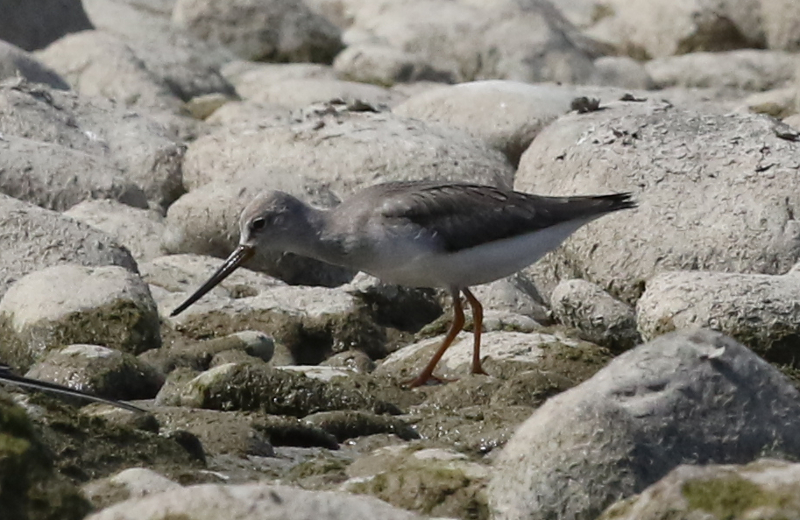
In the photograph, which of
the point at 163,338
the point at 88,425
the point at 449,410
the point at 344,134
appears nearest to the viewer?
the point at 88,425

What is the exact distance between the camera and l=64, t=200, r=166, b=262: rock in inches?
513

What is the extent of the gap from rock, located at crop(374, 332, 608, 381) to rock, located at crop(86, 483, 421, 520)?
5218mm

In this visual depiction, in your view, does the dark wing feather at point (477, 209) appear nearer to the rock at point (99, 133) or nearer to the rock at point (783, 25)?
the rock at point (99, 133)

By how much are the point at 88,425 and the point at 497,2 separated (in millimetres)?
17165

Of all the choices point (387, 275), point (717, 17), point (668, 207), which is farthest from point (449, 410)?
point (717, 17)

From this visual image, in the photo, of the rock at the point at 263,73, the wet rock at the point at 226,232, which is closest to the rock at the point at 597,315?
the wet rock at the point at 226,232

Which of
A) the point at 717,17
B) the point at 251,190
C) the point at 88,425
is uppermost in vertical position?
the point at 88,425

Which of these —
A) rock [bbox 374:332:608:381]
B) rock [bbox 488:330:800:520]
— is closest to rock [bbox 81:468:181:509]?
rock [bbox 488:330:800:520]

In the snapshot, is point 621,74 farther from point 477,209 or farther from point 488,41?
point 477,209

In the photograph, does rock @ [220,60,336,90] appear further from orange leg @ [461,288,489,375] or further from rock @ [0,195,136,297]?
orange leg @ [461,288,489,375]

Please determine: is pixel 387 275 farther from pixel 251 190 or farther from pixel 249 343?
pixel 251 190

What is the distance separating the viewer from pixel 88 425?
745 cm

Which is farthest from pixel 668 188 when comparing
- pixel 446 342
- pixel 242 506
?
pixel 242 506

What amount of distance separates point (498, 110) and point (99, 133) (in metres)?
3.83
